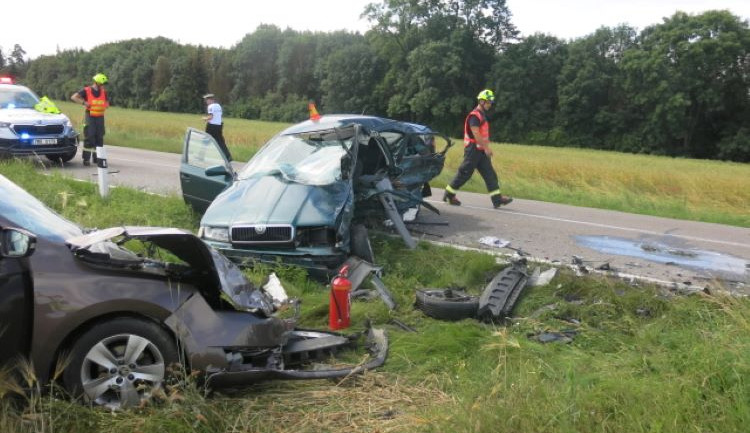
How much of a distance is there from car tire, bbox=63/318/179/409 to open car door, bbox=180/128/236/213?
4.46 metres

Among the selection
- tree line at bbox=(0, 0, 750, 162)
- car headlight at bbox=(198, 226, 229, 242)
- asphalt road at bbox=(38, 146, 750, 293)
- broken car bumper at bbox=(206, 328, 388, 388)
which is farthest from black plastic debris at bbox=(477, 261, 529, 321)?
tree line at bbox=(0, 0, 750, 162)

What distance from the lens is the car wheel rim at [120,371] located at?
11.2ft

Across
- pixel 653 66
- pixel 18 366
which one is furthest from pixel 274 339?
pixel 653 66

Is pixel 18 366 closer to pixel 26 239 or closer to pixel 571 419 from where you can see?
pixel 26 239

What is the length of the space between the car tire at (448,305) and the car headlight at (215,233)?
6.69 feet

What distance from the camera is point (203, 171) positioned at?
823cm

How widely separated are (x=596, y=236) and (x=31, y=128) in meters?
10.9

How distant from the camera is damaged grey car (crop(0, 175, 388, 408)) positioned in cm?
332

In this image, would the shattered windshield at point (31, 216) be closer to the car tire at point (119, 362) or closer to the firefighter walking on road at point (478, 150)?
the car tire at point (119, 362)

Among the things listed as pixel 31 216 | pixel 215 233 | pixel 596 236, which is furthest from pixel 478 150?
pixel 31 216

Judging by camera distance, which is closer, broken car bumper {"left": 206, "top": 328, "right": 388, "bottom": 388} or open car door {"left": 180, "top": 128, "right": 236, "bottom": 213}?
broken car bumper {"left": 206, "top": 328, "right": 388, "bottom": 388}

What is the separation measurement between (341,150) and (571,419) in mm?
5053

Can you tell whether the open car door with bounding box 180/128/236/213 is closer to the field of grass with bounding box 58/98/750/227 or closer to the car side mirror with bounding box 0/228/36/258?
the car side mirror with bounding box 0/228/36/258

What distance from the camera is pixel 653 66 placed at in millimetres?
48312
